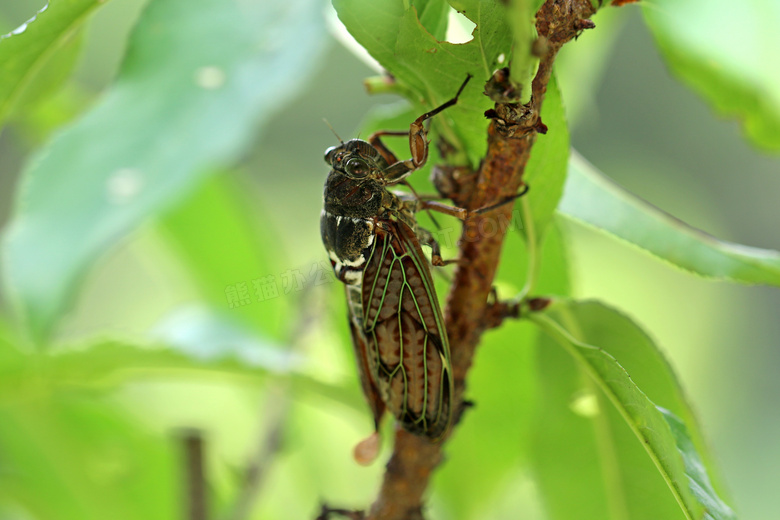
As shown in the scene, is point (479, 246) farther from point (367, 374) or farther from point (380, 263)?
point (367, 374)

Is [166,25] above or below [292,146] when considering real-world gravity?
above

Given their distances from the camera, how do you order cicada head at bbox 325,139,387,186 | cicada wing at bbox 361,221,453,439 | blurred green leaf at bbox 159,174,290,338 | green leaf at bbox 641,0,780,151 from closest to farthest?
green leaf at bbox 641,0,780,151
cicada wing at bbox 361,221,453,439
cicada head at bbox 325,139,387,186
blurred green leaf at bbox 159,174,290,338

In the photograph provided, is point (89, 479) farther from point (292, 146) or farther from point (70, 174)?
point (292, 146)

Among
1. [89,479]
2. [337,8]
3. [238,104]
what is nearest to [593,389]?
[337,8]

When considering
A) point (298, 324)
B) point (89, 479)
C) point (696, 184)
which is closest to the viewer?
point (89, 479)

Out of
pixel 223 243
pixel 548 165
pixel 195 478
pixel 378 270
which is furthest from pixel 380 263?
pixel 223 243

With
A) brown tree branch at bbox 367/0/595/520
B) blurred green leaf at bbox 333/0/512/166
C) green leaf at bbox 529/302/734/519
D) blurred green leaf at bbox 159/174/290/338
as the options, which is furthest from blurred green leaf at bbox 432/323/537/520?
blurred green leaf at bbox 159/174/290/338

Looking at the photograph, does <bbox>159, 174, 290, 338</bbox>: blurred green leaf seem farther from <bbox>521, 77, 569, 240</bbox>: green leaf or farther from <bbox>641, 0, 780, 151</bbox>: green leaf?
<bbox>641, 0, 780, 151</bbox>: green leaf
